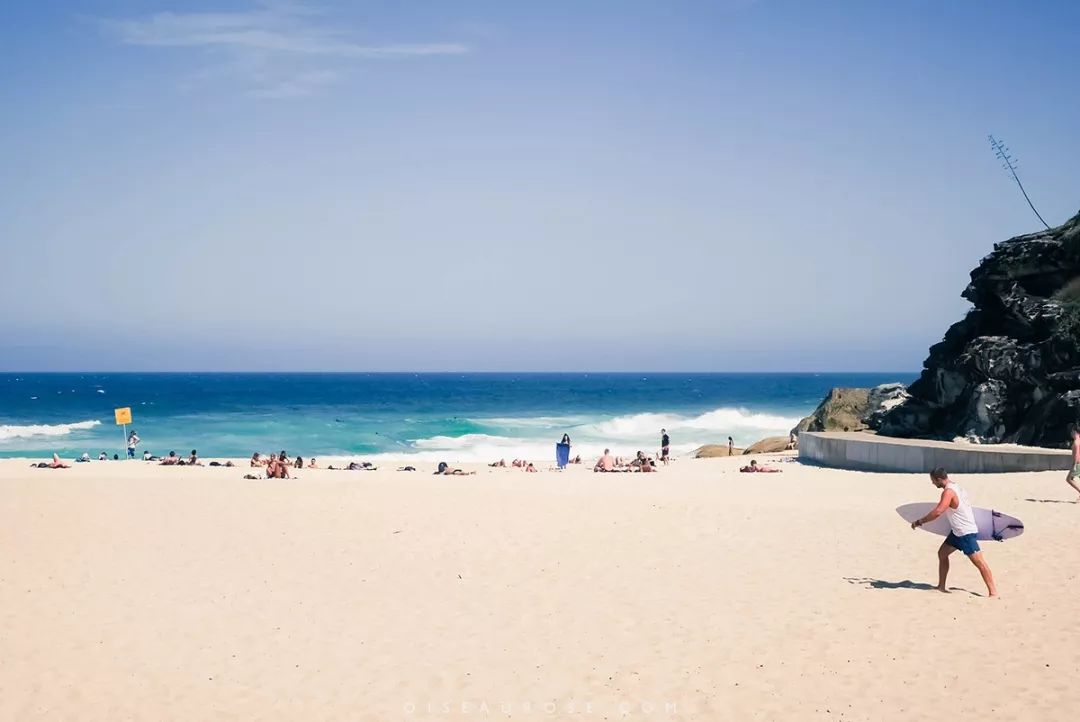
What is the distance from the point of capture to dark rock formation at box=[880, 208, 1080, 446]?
25.7 metres

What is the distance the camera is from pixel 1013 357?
88.8 feet

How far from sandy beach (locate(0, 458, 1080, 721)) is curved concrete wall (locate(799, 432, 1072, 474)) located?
3.82 metres

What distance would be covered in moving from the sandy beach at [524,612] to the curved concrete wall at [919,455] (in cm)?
382

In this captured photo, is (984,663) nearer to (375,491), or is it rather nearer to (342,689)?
(342,689)

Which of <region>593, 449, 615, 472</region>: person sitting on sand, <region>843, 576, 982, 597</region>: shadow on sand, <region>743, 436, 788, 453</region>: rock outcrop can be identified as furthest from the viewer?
→ <region>743, 436, 788, 453</region>: rock outcrop

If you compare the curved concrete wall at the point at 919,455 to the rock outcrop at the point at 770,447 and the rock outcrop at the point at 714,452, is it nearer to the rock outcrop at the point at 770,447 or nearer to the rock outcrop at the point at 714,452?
the rock outcrop at the point at 770,447

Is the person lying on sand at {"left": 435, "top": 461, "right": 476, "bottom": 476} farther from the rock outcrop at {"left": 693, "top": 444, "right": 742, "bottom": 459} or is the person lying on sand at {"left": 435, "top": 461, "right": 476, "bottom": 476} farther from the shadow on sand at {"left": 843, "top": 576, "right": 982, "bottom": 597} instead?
the shadow on sand at {"left": 843, "top": 576, "right": 982, "bottom": 597}

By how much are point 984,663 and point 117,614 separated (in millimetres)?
9952

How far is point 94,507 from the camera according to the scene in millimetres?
18844

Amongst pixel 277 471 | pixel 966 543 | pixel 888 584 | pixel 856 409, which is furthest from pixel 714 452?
pixel 966 543

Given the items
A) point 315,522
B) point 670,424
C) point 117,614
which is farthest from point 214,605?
point 670,424

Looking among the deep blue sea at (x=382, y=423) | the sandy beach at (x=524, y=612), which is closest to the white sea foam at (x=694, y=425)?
the deep blue sea at (x=382, y=423)

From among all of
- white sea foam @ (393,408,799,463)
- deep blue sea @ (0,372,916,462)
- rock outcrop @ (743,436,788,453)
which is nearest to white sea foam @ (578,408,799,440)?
white sea foam @ (393,408,799,463)

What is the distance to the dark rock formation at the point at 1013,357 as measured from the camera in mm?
25656
